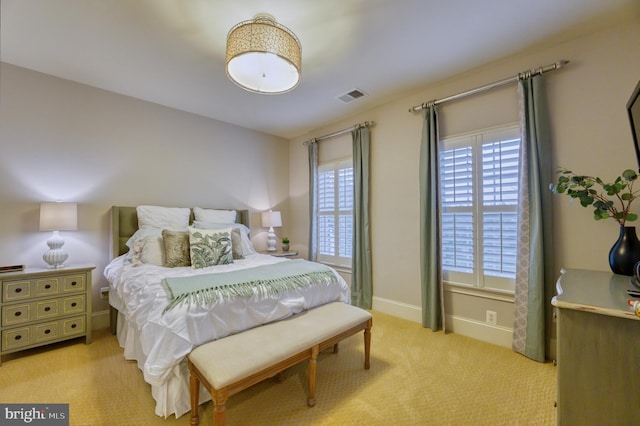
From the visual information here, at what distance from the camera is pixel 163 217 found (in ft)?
10.0

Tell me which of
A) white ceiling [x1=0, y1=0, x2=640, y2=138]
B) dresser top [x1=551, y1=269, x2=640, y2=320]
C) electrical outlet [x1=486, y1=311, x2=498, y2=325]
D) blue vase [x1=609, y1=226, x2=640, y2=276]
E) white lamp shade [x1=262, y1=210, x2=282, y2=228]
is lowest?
electrical outlet [x1=486, y1=311, x2=498, y2=325]

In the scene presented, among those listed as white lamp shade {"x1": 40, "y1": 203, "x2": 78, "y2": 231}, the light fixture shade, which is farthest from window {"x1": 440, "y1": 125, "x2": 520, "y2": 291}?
white lamp shade {"x1": 40, "y1": 203, "x2": 78, "y2": 231}

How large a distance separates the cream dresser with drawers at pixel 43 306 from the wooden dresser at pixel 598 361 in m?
3.52

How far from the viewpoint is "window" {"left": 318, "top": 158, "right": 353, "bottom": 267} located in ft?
12.4

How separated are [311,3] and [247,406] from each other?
2.67 meters

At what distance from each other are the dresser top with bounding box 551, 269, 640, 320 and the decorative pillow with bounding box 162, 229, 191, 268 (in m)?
2.72

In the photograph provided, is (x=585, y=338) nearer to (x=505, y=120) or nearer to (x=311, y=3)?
(x=505, y=120)

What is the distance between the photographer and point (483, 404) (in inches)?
66.8

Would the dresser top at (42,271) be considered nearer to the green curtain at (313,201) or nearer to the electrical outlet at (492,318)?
the green curtain at (313,201)

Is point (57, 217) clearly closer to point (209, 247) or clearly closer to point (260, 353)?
point (209, 247)

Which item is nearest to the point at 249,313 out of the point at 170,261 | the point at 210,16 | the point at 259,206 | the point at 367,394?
the point at 367,394

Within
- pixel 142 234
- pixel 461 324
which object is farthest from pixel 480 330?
pixel 142 234

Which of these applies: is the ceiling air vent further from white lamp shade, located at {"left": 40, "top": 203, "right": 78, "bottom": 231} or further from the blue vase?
white lamp shade, located at {"left": 40, "top": 203, "right": 78, "bottom": 231}

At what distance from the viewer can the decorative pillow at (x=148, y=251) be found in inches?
100
